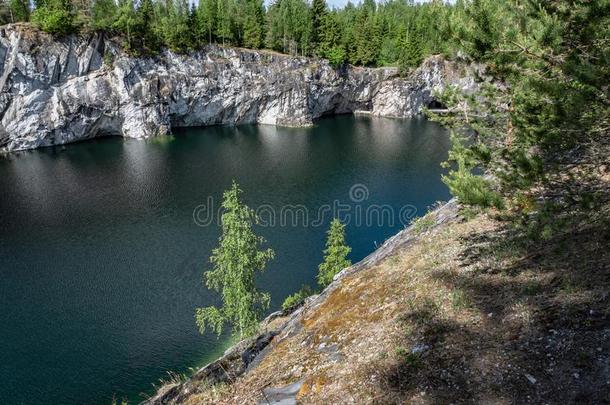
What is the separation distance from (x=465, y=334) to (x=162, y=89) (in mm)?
78981

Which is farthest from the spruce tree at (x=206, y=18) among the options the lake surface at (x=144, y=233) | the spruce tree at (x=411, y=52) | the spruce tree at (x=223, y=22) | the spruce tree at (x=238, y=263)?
the spruce tree at (x=238, y=263)

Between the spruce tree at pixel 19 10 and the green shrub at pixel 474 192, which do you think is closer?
the green shrub at pixel 474 192

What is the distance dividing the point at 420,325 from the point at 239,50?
8575cm

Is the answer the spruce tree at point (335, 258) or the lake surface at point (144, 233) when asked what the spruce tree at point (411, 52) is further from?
the spruce tree at point (335, 258)

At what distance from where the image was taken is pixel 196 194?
46.3 meters

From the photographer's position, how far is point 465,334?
7.75 meters

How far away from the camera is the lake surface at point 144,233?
22938mm

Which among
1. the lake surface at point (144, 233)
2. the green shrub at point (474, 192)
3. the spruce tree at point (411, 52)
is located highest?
the spruce tree at point (411, 52)

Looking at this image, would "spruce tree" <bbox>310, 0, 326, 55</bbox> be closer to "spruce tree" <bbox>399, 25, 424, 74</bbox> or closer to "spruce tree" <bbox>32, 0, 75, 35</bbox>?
"spruce tree" <bbox>399, 25, 424, 74</bbox>

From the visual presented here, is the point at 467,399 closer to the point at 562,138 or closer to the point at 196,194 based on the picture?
the point at 562,138

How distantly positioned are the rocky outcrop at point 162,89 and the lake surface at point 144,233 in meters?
5.46

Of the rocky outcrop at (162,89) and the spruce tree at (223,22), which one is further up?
the spruce tree at (223,22)

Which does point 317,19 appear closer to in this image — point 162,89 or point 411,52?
point 411,52

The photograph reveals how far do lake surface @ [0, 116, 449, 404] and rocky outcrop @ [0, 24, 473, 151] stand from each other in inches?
215
